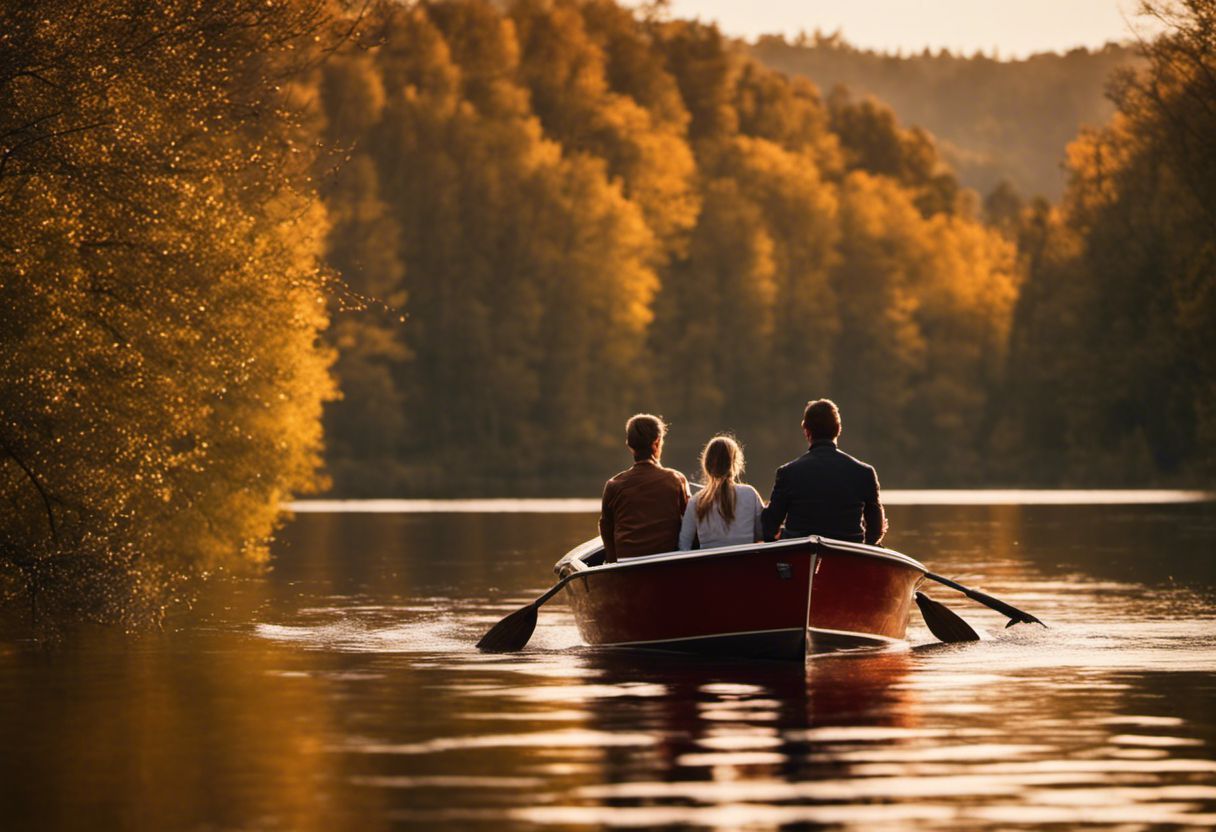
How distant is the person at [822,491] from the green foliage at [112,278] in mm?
6712

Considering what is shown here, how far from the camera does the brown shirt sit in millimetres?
20328

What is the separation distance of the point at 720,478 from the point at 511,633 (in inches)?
100

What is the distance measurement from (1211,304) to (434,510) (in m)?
20.8

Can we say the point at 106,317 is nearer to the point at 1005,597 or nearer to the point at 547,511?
the point at 1005,597

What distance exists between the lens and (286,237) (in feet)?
129

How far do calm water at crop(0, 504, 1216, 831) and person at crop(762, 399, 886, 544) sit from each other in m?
1.08

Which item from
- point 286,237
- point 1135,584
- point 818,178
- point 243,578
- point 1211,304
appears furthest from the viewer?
point 818,178

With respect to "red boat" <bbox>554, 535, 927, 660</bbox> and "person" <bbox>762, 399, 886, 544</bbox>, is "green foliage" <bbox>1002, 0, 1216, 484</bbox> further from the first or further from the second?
"red boat" <bbox>554, 535, 927, 660</bbox>

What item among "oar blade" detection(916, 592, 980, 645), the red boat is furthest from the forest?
"oar blade" detection(916, 592, 980, 645)

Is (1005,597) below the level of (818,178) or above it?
below

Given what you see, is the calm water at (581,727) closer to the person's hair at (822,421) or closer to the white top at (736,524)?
the white top at (736,524)

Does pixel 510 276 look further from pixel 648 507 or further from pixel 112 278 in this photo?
pixel 648 507

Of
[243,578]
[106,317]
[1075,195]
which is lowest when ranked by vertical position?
[243,578]

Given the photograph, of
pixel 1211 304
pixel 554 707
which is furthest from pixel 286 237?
pixel 554 707
